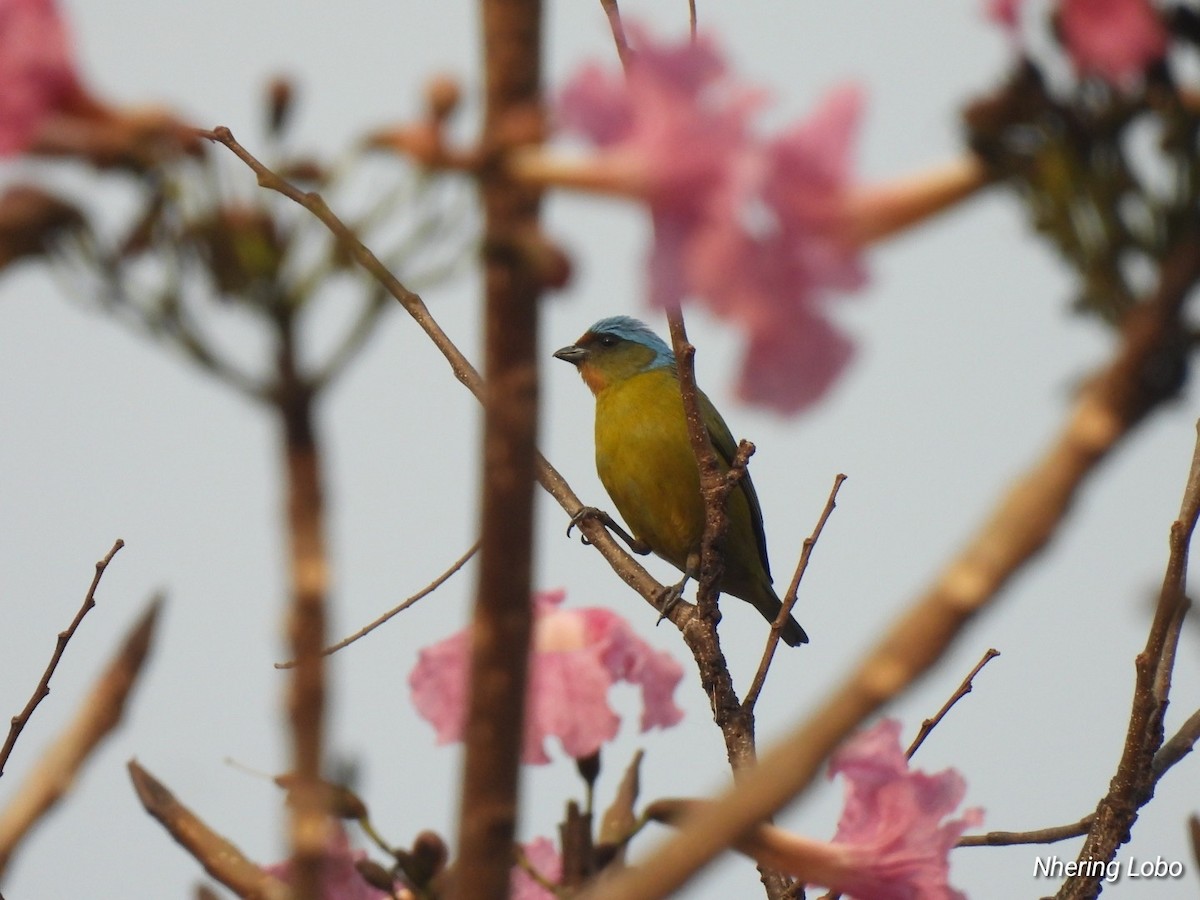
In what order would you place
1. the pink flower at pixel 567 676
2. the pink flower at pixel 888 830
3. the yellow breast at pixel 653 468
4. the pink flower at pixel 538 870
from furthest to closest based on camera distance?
the yellow breast at pixel 653 468, the pink flower at pixel 538 870, the pink flower at pixel 567 676, the pink flower at pixel 888 830

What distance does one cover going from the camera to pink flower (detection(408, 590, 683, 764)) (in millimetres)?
1673

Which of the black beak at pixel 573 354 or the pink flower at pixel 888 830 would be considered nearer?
the pink flower at pixel 888 830

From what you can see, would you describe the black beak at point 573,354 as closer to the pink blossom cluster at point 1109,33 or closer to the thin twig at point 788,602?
the thin twig at point 788,602

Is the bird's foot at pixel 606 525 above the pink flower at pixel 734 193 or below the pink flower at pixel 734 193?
above

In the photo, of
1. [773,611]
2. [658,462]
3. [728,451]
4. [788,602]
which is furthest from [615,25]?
[773,611]

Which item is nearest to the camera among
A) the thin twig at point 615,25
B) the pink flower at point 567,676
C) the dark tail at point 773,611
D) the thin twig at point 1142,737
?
the pink flower at point 567,676

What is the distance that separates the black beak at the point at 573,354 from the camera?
24.4 feet

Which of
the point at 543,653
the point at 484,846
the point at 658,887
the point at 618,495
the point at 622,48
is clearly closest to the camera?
the point at 658,887

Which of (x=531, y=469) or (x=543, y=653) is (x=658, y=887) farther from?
(x=543, y=653)

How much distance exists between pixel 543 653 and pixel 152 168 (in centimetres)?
85

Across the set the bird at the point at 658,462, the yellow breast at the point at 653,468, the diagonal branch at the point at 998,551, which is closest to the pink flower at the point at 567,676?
the diagonal branch at the point at 998,551

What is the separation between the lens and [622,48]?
131 inches

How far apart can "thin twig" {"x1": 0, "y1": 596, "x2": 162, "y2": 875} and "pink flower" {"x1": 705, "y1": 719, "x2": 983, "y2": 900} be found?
69 centimetres

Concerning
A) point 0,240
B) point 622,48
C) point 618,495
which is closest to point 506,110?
point 0,240
